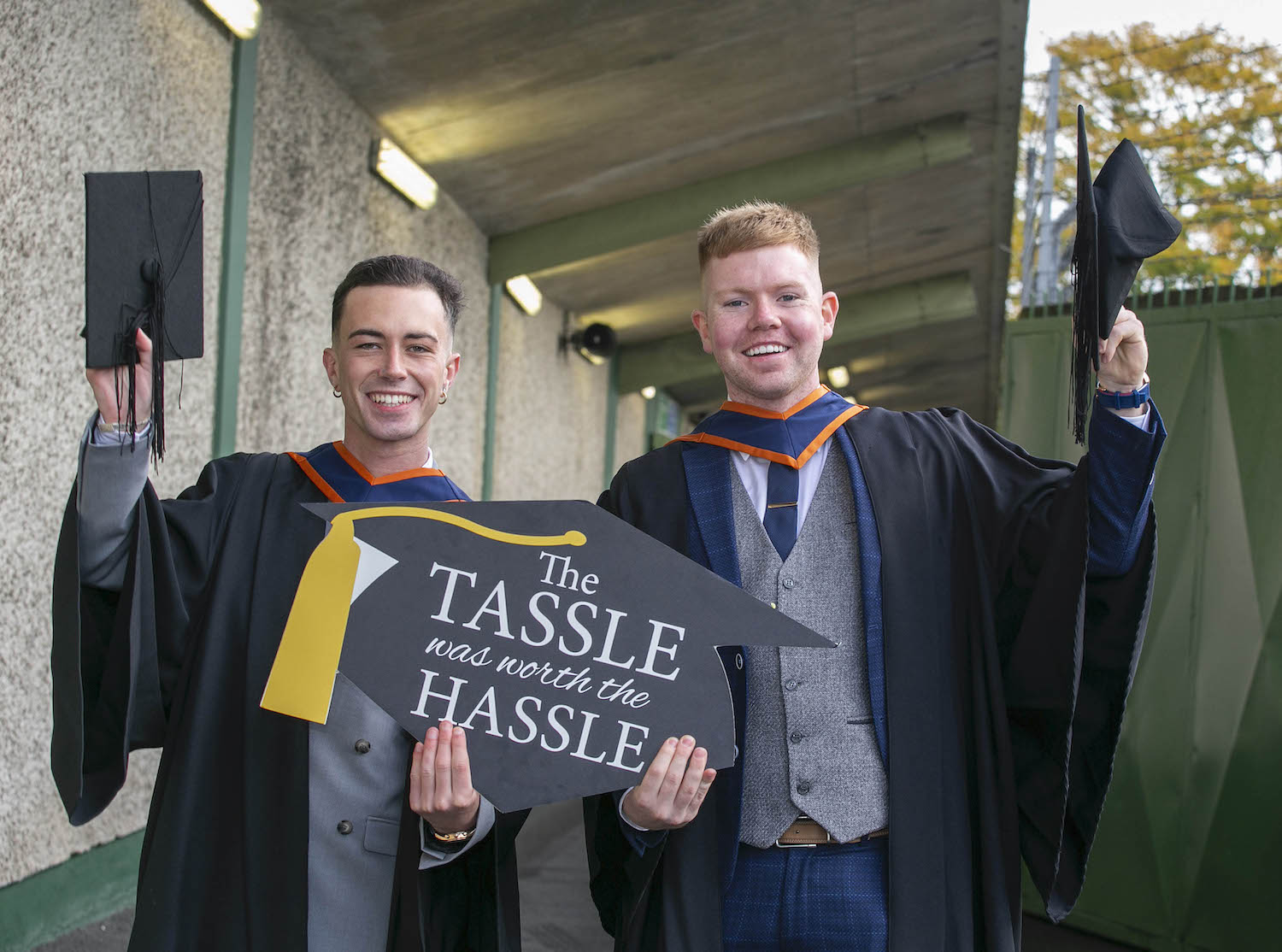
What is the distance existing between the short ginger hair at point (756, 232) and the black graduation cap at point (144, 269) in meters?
0.85

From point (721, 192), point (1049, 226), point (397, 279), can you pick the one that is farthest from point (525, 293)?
point (397, 279)

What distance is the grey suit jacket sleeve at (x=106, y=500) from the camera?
1.80m

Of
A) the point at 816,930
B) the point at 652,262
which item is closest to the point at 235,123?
the point at 816,930

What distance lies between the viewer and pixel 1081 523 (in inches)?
70.2

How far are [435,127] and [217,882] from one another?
15.7ft

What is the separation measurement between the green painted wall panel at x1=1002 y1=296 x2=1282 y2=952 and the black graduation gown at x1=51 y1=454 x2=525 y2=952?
3141 millimetres

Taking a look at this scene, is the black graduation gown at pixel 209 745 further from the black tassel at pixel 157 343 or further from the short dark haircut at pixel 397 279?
the short dark haircut at pixel 397 279

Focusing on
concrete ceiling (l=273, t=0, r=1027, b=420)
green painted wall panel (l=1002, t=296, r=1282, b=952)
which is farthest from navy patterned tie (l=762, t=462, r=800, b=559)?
concrete ceiling (l=273, t=0, r=1027, b=420)

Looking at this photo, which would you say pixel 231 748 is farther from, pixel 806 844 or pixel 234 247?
pixel 234 247

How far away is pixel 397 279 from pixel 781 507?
2.67 feet

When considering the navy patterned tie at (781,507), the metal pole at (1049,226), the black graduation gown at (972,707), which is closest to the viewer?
the black graduation gown at (972,707)

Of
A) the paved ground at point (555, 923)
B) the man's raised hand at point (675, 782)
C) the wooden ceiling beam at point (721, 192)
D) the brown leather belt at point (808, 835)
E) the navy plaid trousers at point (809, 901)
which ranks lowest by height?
the paved ground at point (555, 923)

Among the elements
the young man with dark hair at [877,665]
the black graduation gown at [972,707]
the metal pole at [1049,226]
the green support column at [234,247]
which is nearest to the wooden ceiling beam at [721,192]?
the metal pole at [1049,226]

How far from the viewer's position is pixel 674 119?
A: 252 inches
